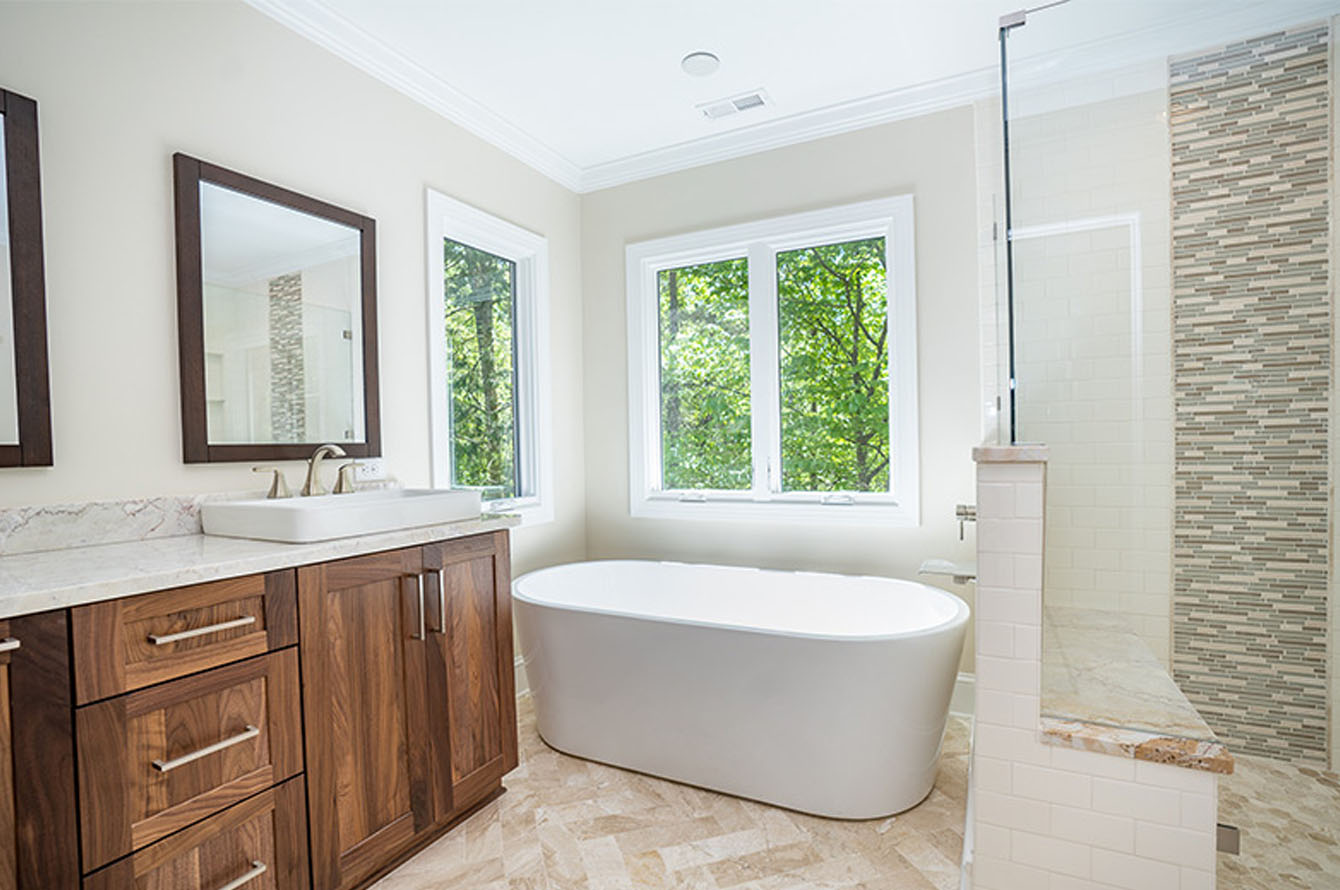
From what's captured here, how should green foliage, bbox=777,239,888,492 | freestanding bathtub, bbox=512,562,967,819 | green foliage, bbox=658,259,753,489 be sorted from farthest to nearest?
green foliage, bbox=658,259,753,489
green foliage, bbox=777,239,888,492
freestanding bathtub, bbox=512,562,967,819

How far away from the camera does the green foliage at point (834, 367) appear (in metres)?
3.10

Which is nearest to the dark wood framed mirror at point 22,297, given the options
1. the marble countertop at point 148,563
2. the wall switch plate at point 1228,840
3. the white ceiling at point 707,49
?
the marble countertop at point 148,563

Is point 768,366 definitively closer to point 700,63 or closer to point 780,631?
point 700,63

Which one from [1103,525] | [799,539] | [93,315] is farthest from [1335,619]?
[93,315]

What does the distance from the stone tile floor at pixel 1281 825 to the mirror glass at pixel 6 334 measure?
3.10m

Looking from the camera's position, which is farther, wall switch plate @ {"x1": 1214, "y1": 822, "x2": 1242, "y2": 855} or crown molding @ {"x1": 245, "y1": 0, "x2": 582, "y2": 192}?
crown molding @ {"x1": 245, "y1": 0, "x2": 582, "y2": 192}

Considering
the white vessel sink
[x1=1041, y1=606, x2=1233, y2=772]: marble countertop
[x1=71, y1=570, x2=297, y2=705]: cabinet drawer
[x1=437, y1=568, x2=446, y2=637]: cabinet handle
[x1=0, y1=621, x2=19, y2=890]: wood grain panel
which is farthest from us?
[x1=437, y1=568, x2=446, y2=637]: cabinet handle

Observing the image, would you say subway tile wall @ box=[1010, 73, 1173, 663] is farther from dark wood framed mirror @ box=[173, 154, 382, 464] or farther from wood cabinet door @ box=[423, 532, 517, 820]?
dark wood framed mirror @ box=[173, 154, 382, 464]

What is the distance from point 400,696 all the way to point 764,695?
1.08 m

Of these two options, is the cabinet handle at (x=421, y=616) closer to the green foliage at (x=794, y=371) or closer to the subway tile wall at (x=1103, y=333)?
the subway tile wall at (x=1103, y=333)

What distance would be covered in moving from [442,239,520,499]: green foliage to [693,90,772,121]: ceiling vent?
1.19 metres

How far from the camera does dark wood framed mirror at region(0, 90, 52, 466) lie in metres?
1.55

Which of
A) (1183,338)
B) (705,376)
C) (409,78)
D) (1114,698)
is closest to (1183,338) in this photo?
(1183,338)

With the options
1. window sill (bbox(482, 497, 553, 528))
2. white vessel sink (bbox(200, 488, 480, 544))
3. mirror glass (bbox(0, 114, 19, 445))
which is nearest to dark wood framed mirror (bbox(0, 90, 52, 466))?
mirror glass (bbox(0, 114, 19, 445))
